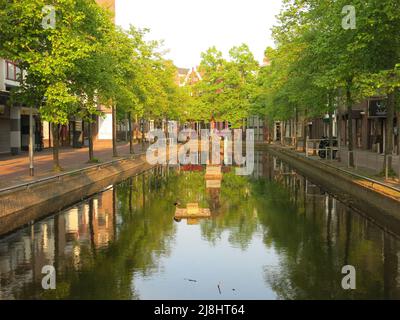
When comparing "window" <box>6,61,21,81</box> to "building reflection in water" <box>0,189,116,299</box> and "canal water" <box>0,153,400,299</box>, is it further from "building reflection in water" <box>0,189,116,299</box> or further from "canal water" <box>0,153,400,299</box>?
"building reflection in water" <box>0,189,116,299</box>

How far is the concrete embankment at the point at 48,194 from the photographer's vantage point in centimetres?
1817

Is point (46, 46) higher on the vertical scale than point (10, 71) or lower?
lower

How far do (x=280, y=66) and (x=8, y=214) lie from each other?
1502 inches

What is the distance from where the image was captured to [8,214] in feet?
59.7

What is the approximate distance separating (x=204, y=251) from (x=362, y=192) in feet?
37.2

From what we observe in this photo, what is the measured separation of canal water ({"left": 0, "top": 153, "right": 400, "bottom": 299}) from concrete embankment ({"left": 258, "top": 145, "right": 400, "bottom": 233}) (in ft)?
2.18

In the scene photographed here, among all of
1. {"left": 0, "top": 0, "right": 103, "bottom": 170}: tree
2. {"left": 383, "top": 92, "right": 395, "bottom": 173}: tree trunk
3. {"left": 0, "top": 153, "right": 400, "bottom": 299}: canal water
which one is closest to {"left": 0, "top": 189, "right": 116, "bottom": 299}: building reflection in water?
{"left": 0, "top": 153, "right": 400, "bottom": 299}: canal water

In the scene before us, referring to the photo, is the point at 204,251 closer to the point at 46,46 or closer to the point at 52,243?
the point at 52,243

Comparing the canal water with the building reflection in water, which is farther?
the building reflection in water

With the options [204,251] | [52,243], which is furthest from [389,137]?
[52,243]

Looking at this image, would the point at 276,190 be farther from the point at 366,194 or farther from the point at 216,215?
the point at 216,215

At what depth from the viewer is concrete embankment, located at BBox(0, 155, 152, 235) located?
1817 cm

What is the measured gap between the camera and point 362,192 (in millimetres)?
23359
